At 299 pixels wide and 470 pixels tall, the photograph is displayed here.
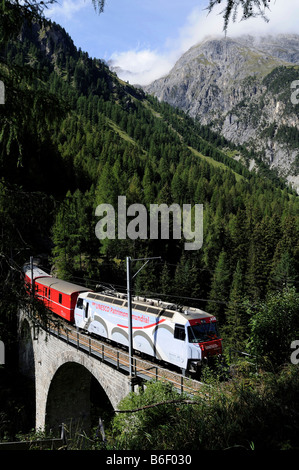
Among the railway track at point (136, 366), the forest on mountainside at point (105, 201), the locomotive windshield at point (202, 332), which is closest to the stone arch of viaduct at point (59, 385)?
the railway track at point (136, 366)

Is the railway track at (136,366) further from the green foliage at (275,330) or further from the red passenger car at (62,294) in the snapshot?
the green foliage at (275,330)

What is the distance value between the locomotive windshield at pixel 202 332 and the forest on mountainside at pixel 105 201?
2.66 meters

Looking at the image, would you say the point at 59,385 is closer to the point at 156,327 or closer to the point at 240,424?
the point at 156,327

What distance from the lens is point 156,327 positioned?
17703 mm

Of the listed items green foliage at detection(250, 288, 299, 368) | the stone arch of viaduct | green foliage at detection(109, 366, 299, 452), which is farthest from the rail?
green foliage at detection(109, 366, 299, 452)

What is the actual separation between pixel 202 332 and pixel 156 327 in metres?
2.80

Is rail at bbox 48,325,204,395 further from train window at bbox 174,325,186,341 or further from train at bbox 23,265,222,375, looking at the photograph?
train window at bbox 174,325,186,341

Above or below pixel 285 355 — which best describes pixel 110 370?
below

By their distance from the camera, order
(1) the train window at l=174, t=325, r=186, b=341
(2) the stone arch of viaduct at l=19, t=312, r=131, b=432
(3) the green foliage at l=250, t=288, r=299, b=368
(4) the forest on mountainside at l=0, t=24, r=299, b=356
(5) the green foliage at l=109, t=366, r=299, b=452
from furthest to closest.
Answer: (2) the stone arch of viaduct at l=19, t=312, r=131, b=432, (1) the train window at l=174, t=325, r=186, b=341, (3) the green foliage at l=250, t=288, r=299, b=368, (4) the forest on mountainside at l=0, t=24, r=299, b=356, (5) the green foliage at l=109, t=366, r=299, b=452

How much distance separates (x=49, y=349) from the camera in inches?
931

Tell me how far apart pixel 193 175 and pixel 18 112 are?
357 feet

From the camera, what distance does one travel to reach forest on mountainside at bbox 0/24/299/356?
6.48m
